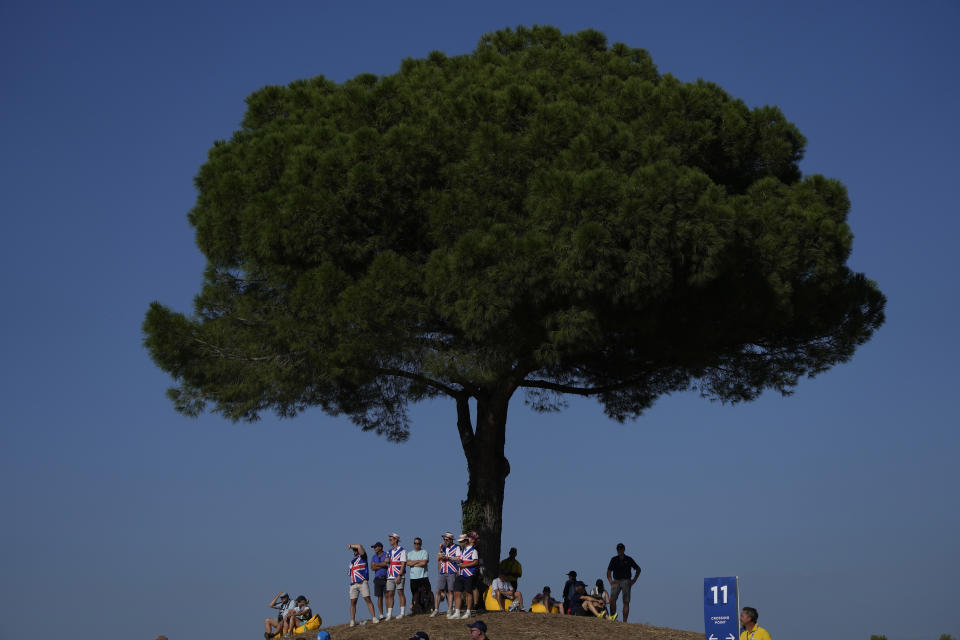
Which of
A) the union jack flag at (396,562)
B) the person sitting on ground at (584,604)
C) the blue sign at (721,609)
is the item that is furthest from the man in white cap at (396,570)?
the blue sign at (721,609)

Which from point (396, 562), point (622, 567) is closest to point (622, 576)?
point (622, 567)

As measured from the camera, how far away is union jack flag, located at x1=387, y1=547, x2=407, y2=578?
16.0 metres

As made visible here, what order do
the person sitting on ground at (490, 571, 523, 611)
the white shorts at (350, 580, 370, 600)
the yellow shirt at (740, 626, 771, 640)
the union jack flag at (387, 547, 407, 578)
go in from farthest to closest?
1. the person sitting on ground at (490, 571, 523, 611)
2. the white shorts at (350, 580, 370, 600)
3. the union jack flag at (387, 547, 407, 578)
4. the yellow shirt at (740, 626, 771, 640)

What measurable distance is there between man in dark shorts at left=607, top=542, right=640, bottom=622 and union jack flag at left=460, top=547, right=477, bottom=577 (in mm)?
3252

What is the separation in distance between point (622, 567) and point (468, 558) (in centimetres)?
350

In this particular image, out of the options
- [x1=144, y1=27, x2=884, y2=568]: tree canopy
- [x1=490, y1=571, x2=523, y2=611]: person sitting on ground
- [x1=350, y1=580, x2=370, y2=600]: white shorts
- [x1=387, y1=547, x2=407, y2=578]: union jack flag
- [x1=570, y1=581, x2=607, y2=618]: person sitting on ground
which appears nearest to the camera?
[x1=144, y1=27, x2=884, y2=568]: tree canopy

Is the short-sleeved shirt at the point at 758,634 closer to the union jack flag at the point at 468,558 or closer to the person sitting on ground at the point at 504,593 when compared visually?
the union jack flag at the point at 468,558

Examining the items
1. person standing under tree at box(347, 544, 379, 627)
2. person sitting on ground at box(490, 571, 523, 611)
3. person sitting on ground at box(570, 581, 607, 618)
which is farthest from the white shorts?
person sitting on ground at box(570, 581, 607, 618)

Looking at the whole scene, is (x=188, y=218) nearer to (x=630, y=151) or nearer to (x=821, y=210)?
(x=630, y=151)

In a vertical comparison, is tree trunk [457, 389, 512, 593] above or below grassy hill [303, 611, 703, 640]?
above

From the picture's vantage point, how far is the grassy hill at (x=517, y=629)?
14495 mm

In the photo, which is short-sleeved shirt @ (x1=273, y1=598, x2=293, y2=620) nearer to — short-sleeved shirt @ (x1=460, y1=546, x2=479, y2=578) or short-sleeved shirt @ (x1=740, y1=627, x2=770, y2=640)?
short-sleeved shirt @ (x1=460, y1=546, x2=479, y2=578)

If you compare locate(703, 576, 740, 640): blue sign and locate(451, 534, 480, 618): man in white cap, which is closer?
locate(703, 576, 740, 640): blue sign

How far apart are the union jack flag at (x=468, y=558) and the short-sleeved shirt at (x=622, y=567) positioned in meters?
3.24
